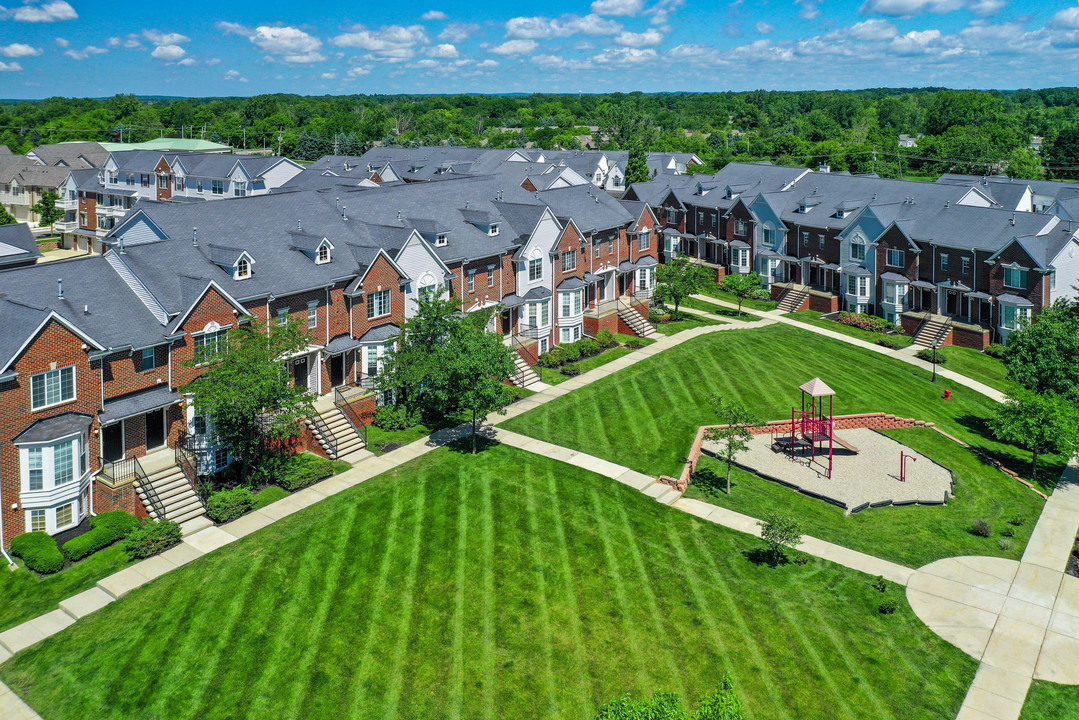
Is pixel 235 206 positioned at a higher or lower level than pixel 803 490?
higher

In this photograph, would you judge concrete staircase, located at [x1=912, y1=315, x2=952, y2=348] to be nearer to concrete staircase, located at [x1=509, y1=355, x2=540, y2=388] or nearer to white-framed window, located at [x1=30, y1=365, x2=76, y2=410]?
concrete staircase, located at [x1=509, y1=355, x2=540, y2=388]

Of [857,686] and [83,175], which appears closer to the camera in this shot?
[857,686]

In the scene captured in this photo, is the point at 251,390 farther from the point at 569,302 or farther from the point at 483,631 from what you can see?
the point at 569,302

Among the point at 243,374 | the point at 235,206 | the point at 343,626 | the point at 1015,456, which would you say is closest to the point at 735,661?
the point at 343,626

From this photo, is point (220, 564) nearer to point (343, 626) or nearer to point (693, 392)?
point (343, 626)

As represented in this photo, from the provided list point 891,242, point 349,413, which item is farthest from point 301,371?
point 891,242

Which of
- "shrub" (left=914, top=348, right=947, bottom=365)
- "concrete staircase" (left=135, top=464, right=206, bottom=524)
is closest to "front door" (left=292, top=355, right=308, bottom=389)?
"concrete staircase" (left=135, top=464, right=206, bottom=524)
